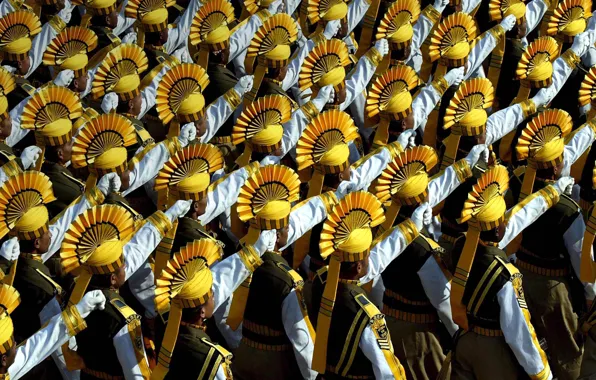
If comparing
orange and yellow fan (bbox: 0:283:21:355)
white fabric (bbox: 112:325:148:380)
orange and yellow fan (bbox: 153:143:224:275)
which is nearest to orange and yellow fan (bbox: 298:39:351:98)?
orange and yellow fan (bbox: 153:143:224:275)

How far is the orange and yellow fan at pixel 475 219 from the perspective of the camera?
24.1ft

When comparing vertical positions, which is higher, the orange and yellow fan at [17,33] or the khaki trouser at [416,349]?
the orange and yellow fan at [17,33]

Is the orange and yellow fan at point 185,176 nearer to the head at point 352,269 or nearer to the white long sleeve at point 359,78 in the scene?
the head at point 352,269

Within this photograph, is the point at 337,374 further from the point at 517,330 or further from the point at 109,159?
the point at 109,159

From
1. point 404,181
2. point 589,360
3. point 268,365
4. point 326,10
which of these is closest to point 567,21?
point 326,10

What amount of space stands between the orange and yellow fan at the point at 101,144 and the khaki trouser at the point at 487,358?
101 inches

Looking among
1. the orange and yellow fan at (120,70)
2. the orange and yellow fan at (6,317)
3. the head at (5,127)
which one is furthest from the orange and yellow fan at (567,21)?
the orange and yellow fan at (6,317)

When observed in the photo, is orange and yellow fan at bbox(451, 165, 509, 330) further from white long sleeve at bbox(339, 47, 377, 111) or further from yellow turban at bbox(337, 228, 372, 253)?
white long sleeve at bbox(339, 47, 377, 111)

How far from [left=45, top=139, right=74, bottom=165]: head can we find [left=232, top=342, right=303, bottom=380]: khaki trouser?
212 cm

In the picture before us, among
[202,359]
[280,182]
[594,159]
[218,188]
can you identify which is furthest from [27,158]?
[594,159]

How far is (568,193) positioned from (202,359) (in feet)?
9.49

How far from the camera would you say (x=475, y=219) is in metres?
7.38

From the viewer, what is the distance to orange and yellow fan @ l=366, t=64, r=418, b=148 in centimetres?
888

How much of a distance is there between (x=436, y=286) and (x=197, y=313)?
5.44ft
